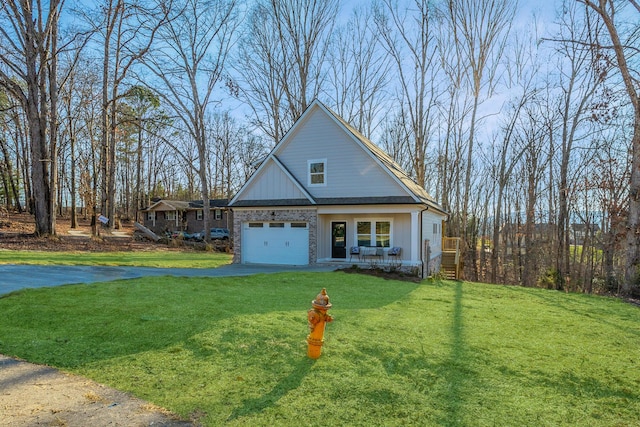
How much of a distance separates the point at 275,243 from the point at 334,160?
14.9 feet

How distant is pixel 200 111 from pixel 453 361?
87.0ft

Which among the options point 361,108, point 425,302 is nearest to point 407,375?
point 425,302

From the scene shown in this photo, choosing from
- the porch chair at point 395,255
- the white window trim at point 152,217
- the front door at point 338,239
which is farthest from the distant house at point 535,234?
the white window trim at point 152,217

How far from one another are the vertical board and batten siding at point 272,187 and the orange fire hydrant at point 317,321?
38.9 ft

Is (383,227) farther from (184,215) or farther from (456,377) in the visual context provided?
(184,215)

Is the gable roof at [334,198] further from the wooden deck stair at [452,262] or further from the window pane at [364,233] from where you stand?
the wooden deck stair at [452,262]

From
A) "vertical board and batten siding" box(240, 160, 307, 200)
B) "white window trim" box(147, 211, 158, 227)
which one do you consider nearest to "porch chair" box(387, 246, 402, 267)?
"vertical board and batten siding" box(240, 160, 307, 200)

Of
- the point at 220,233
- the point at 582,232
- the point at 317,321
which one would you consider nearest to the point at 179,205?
the point at 220,233

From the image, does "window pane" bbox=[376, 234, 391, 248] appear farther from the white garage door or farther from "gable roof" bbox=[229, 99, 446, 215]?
the white garage door

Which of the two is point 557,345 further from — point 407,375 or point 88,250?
point 88,250

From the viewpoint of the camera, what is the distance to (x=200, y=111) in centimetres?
2720

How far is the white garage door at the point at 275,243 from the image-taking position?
16.3 metres

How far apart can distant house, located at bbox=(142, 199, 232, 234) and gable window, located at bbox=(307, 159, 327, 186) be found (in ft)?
72.0

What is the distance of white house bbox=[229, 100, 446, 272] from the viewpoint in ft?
50.6
